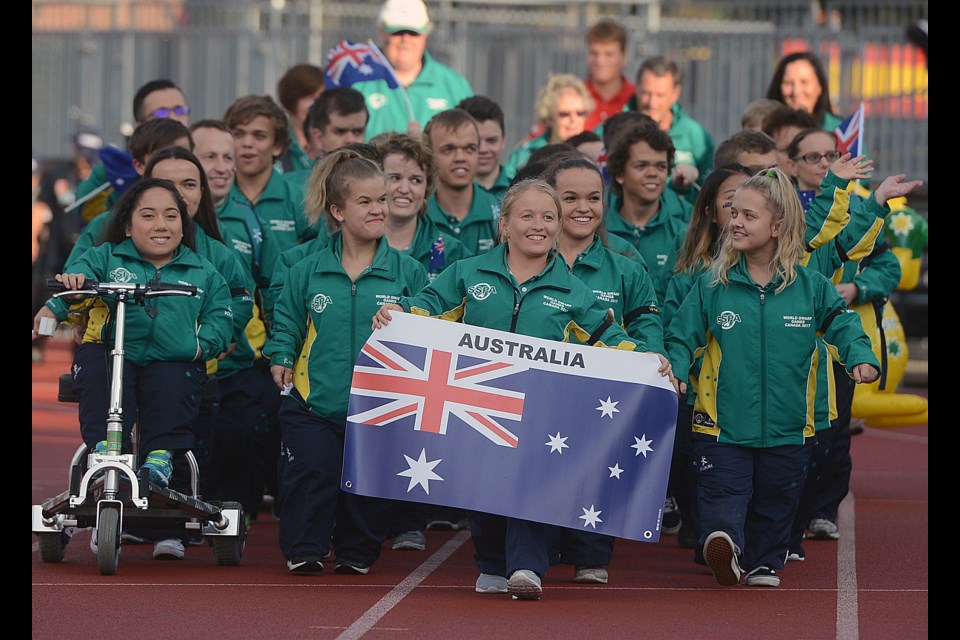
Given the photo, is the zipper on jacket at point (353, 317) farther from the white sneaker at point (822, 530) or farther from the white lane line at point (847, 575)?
the white sneaker at point (822, 530)

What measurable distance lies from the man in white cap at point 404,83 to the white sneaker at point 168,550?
4.60 m

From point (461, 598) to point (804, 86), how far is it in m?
6.02

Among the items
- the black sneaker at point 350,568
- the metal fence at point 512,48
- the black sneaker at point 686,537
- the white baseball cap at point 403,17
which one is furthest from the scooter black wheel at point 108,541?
the metal fence at point 512,48

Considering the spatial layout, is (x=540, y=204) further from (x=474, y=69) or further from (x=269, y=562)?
(x=474, y=69)

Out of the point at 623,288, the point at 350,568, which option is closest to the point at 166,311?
the point at 350,568

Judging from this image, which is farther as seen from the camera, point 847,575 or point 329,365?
point 847,575

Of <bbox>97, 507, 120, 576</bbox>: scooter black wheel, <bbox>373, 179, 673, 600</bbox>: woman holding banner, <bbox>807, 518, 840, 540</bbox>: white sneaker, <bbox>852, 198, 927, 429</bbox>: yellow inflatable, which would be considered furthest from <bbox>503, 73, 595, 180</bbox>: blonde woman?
<bbox>97, 507, 120, 576</bbox>: scooter black wheel

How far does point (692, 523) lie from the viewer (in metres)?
10.4

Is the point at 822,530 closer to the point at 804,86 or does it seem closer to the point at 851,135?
the point at 851,135

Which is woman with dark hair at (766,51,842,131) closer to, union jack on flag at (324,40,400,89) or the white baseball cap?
the white baseball cap

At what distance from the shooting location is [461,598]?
8.45m

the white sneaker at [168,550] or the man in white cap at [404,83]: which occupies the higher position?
the man in white cap at [404,83]

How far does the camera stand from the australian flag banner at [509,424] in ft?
28.4
